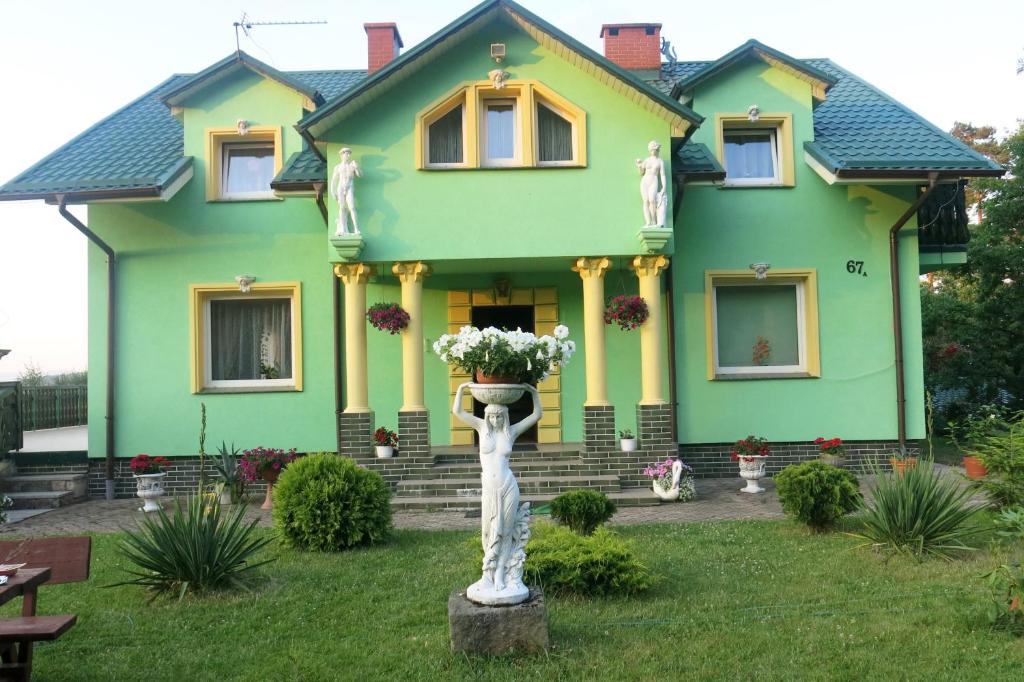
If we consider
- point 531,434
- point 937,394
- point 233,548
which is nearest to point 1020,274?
point 937,394

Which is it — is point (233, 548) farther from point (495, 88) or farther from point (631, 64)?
point (631, 64)

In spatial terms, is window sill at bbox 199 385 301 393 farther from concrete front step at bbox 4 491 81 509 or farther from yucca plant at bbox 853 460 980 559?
yucca plant at bbox 853 460 980 559

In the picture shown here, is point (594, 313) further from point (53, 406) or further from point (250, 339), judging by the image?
point (53, 406)

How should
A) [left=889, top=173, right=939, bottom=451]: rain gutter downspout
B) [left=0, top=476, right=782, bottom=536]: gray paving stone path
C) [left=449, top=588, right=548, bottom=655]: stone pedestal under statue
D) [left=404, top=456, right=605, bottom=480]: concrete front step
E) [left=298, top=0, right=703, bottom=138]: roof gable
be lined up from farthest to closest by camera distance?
[left=889, top=173, right=939, bottom=451]: rain gutter downspout, [left=404, top=456, right=605, bottom=480]: concrete front step, [left=298, top=0, right=703, bottom=138]: roof gable, [left=0, top=476, right=782, bottom=536]: gray paving stone path, [left=449, top=588, right=548, bottom=655]: stone pedestal under statue

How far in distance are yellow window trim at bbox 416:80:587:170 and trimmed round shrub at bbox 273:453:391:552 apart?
4.91m

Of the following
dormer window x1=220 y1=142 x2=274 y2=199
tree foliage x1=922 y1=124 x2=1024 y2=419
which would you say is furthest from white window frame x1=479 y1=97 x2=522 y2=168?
tree foliage x1=922 y1=124 x2=1024 y2=419

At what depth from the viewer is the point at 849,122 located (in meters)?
13.1

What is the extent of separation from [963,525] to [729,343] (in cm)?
589

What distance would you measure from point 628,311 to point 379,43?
7.08 m

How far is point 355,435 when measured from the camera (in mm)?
10953

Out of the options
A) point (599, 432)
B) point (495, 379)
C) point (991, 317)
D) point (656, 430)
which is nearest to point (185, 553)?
point (495, 379)

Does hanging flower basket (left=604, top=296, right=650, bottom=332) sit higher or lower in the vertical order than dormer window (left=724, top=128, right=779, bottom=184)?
lower

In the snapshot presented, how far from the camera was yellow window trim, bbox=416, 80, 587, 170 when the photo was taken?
36.3 ft

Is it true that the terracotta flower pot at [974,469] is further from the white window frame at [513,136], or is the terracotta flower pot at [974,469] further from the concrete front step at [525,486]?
the white window frame at [513,136]
